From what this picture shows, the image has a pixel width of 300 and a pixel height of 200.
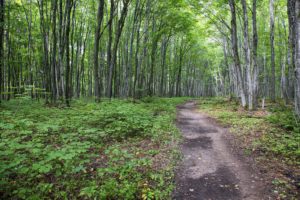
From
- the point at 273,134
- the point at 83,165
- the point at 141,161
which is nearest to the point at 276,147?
the point at 273,134

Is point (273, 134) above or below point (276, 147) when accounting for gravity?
above

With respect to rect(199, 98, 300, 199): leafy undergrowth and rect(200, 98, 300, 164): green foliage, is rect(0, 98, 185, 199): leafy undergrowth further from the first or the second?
rect(200, 98, 300, 164): green foliage

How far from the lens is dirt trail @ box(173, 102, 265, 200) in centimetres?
391

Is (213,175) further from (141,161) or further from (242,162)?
(141,161)

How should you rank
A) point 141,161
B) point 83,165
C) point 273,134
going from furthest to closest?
point 273,134, point 141,161, point 83,165

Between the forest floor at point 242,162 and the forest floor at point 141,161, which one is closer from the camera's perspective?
the forest floor at point 141,161

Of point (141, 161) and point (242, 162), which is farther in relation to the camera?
point (242, 162)

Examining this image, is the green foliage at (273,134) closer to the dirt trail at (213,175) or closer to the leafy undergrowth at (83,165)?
the dirt trail at (213,175)

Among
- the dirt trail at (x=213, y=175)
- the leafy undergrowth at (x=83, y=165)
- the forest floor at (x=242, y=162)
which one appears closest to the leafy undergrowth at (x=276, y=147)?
the forest floor at (x=242, y=162)

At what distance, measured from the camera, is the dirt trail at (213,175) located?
3.91m

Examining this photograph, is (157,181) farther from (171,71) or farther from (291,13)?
(171,71)

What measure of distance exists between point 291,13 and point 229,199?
24.2 ft

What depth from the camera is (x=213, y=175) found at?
4.70 meters

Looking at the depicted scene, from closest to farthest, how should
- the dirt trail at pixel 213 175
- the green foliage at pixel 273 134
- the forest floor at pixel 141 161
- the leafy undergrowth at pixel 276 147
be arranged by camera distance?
the forest floor at pixel 141 161
the dirt trail at pixel 213 175
the leafy undergrowth at pixel 276 147
the green foliage at pixel 273 134
